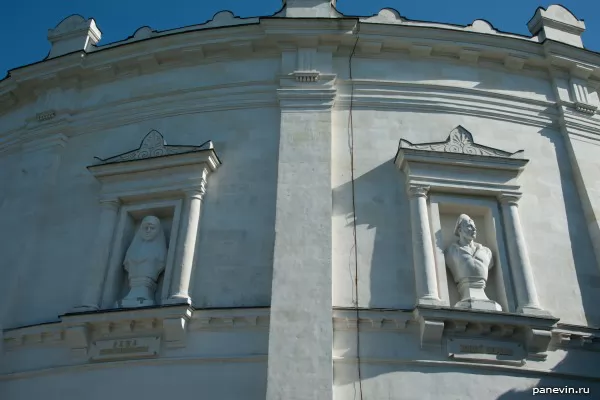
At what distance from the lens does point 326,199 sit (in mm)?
12453

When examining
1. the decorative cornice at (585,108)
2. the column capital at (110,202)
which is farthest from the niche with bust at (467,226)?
the column capital at (110,202)

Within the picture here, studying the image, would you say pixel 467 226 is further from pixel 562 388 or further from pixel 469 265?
pixel 562 388

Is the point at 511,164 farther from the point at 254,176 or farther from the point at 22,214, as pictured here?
the point at 22,214

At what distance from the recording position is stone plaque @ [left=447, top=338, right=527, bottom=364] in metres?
11.3

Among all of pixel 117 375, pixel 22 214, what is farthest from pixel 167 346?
pixel 22 214

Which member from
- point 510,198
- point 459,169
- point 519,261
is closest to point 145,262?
point 459,169

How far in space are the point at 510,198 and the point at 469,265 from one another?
1.89m

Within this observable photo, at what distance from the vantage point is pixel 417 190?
12914 mm

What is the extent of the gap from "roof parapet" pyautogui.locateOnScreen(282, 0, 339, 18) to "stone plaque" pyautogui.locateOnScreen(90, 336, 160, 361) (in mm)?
7863

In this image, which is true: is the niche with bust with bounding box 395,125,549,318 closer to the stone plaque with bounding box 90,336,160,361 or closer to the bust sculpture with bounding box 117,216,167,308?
the stone plaque with bounding box 90,336,160,361

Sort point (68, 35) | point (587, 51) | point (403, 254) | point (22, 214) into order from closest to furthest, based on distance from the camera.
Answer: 1. point (403, 254)
2. point (22, 214)
3. point (587, 51)
4. point (68, 35)

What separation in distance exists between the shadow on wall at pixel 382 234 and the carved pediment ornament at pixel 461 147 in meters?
0.67

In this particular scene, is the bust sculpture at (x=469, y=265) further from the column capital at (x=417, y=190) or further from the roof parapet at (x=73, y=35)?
the roof parapet at (x=73, y=35)

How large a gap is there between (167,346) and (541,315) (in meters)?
6.39
